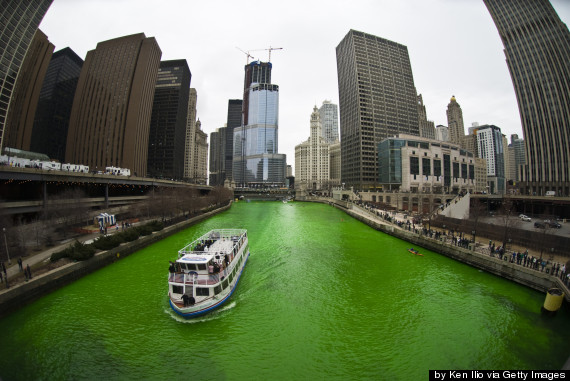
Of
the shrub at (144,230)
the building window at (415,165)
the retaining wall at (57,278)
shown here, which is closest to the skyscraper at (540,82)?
the building window at (415,165)

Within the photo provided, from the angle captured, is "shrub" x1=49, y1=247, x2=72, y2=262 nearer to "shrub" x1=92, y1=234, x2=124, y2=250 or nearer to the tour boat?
"shrub" x1=92, y1=234, x2=124, y2=250

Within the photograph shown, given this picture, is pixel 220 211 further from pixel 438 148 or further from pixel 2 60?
pixel 438 148

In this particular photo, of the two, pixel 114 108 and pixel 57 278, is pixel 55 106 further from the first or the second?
pixel 57 278

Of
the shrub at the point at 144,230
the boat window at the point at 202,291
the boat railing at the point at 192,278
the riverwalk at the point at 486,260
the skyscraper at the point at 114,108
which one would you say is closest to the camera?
the boat railing at the point at 192,278

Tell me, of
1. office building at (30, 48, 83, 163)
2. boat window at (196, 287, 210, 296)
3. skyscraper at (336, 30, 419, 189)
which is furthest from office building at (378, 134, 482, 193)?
office building at (30, 48, 83, 163)

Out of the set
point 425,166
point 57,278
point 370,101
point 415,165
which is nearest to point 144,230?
point 57,278

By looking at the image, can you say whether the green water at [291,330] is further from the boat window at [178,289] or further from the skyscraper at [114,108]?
the skyscraper at [114,108]

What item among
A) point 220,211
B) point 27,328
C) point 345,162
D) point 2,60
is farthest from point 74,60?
point 27,328
